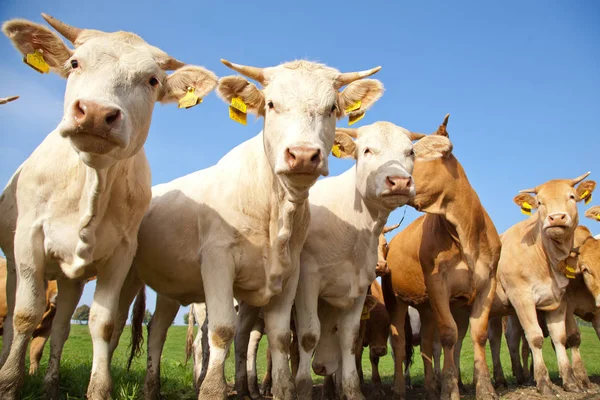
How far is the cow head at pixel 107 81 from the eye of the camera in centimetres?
395

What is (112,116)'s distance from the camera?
399 cm

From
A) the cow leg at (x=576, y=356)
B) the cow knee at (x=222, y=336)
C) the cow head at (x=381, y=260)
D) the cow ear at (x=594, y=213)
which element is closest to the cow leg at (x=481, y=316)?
the cow head at (x=381, y=260)

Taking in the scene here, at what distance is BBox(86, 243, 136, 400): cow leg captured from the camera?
182 inches

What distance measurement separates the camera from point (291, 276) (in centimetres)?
568

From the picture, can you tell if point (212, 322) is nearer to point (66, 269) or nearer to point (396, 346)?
point (66, 269)

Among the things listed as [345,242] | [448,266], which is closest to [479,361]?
[448,266]

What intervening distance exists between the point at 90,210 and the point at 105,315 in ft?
3.06

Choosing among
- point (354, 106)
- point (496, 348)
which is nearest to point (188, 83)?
point (354, 106)

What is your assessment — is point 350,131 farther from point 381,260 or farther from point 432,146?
point 381,260

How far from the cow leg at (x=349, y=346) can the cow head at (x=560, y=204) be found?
406 centimetres

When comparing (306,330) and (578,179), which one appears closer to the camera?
(306,330)

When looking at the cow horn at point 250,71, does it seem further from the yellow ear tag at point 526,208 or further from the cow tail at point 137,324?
the yellow ear tag at point 526,208

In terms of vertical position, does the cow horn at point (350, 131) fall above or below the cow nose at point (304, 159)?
above

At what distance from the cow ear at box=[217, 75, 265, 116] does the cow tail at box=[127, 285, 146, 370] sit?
12.9 ft
